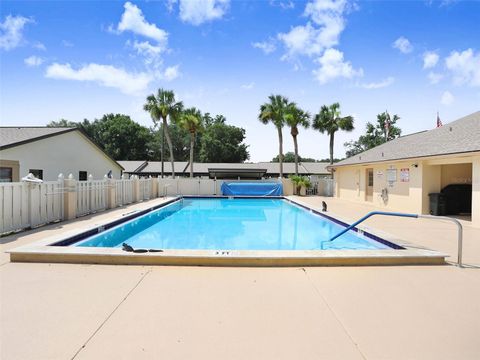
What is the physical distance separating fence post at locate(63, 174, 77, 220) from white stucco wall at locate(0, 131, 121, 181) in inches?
177

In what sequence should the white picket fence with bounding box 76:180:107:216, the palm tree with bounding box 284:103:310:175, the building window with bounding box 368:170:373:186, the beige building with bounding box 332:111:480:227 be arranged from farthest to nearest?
the palm tree with bounding box 284:103:310:175 < the building window with bounding box 368:170:373:186 < the white picket fence with bounding box 76:180:107:216 < the beige building with bounding box 332:111:480:227

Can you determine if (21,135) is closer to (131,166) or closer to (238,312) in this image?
(238,312)

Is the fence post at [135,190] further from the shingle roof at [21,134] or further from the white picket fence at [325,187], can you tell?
the white picket fence at [325,187]

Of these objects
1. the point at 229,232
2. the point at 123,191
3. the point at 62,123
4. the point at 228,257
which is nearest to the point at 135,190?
the point at 123,191

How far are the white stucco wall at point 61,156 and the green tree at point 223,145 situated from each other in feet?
89.3

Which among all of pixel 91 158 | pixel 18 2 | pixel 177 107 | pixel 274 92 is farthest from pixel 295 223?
pixel 177 107

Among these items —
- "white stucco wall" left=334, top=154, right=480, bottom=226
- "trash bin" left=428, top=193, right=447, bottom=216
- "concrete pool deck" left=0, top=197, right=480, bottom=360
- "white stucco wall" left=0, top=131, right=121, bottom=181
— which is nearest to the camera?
"concrete pool deck" left=0, top=197, right=480, bottom=360

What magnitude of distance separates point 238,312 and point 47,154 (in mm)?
15387

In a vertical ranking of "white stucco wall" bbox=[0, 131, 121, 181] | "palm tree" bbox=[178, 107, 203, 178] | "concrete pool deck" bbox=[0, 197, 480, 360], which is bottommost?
"concrete pool deck" bbox=[0, 197, 480, 360]

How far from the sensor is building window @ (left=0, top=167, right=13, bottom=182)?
1195cm

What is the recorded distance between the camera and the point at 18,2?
8469 mm

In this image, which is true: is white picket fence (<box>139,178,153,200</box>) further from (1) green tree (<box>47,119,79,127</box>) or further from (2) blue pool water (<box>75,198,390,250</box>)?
(1) green tree (<box>47,119,79,127</box>)

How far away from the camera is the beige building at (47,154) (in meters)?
12.3

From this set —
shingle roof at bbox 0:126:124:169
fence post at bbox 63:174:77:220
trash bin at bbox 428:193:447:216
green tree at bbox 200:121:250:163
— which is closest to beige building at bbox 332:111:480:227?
trash bin at bbox 428:193:447:216
